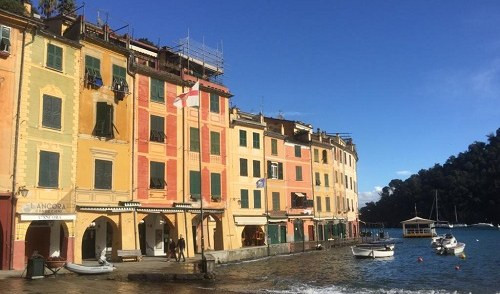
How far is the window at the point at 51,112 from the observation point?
1199 inches

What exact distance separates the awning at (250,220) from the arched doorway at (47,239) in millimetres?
19625

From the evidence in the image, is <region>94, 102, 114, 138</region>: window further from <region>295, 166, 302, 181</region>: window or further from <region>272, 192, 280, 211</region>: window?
<region>295, 166, 302, 181</region>: window

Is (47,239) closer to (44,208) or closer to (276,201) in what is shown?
(44,208)

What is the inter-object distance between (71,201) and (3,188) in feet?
15.3

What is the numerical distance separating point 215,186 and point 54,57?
18220 mm

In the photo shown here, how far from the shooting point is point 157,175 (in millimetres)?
38438

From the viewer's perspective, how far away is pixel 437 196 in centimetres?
17650

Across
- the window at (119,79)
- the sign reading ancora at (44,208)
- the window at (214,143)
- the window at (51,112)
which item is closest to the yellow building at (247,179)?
the window at (214,143)

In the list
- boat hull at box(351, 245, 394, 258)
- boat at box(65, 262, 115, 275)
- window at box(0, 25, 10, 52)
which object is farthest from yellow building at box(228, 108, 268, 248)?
window at box(0, 25, 10, 52)

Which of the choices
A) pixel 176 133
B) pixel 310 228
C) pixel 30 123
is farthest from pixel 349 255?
pixel 30 123

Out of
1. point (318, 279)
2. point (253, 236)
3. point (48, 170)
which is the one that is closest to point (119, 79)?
point (48, 170)

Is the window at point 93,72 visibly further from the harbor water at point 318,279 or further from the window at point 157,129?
the harbor water at point 318,279

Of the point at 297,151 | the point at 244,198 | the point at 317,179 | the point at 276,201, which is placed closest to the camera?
the point at 244,198

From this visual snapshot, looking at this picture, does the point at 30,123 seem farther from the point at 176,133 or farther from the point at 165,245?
the point at 165,245
